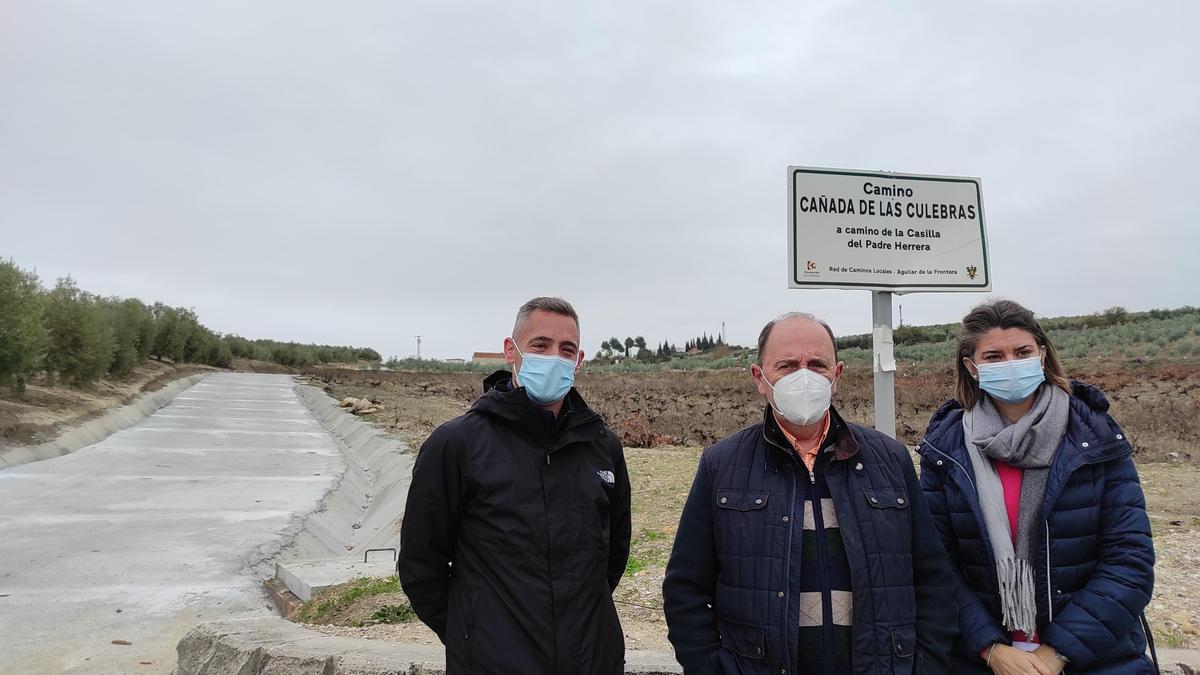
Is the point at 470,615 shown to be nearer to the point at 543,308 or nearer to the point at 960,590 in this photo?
the point at 543,308

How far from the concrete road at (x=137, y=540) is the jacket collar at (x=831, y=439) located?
567 centimetres

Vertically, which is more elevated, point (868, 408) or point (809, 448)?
point (809, 448)

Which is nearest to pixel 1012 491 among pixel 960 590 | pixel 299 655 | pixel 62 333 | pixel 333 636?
pixel 960 590

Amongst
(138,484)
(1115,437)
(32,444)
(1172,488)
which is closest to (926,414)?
(1172,488)

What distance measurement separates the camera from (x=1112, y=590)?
2.07m

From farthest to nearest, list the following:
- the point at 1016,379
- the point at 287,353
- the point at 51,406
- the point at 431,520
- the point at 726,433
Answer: the point at 287,353 → the point at 51,406 → the point at 726,433 → the point at 1016,379 → the point at 431,520

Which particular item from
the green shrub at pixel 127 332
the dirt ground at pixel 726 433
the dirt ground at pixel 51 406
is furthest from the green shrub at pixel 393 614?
the green shrub at pixel 127 332

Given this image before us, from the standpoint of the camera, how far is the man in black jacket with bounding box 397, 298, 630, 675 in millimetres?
2213

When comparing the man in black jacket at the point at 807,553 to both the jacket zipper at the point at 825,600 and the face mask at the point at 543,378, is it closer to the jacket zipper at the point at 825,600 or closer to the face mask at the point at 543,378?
the jacket zipper at the point at 825,600

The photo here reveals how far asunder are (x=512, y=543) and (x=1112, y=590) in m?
1.81

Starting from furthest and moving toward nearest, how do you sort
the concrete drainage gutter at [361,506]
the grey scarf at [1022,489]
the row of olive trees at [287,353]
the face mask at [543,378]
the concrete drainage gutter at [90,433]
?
the row of olive trees at [287,353]
the concrete drainage gutter at [90,433]
the concrete drainage gutter at [361,506]
the face mask at [543,378]
the grey scarf at [1022,489]

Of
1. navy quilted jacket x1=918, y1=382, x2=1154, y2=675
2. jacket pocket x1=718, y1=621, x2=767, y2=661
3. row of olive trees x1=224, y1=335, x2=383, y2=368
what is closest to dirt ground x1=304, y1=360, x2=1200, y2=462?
jacket pocket x1=718, y1=621, x2=767, y2=661

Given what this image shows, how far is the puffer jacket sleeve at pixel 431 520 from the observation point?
7.55 feet

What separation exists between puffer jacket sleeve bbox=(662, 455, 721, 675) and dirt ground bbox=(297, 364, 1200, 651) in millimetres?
1909
